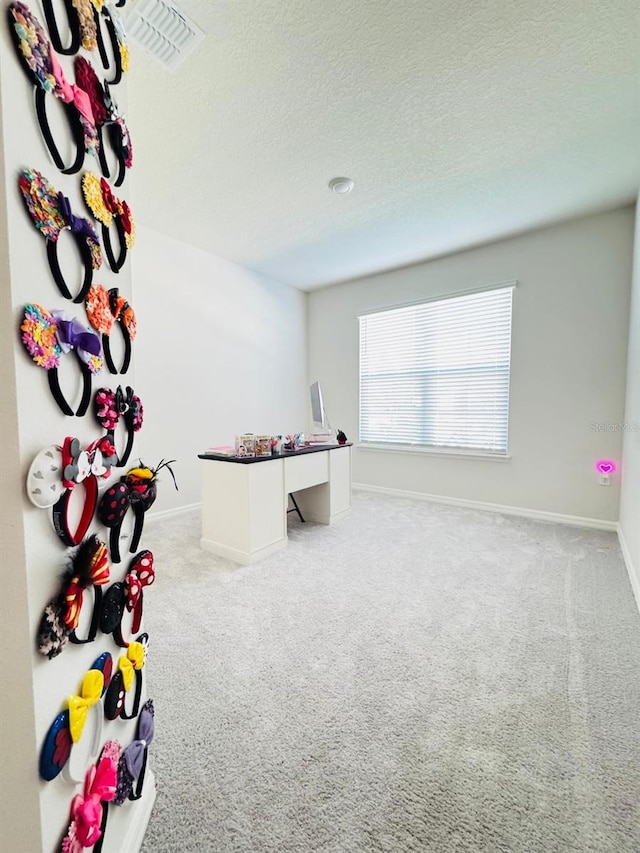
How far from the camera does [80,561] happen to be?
2.02 ft

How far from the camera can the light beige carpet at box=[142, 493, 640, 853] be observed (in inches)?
37.0

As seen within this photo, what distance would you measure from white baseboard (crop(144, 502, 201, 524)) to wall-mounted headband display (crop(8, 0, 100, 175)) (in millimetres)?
3114

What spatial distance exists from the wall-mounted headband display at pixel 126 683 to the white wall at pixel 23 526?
140mm

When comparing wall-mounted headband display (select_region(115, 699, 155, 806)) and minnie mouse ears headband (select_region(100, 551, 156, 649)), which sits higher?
minnie mouse ears headband (select_region(100, 551, 156, 649))

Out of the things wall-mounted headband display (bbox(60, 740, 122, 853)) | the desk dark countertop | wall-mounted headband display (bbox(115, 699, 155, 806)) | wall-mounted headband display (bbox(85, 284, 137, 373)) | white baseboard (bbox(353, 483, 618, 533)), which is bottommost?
white baseboard (bbox(353, 483, 618, 533))

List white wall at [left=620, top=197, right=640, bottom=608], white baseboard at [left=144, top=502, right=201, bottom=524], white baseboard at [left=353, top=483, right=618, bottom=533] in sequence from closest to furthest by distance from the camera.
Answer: white wall at [left=620, top=197, right=640, bottom=608] < white baseboard at [left=353, top=483, right=618, bottom=533] < white baseboard at [left=144, top=502, right=201, bottom=524]

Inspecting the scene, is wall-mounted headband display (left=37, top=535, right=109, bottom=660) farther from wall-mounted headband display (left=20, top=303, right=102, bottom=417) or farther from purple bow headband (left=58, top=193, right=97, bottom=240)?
purple bow headband (left=58, top=193, right=97, bottom=240)

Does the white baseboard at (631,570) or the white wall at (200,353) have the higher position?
the white wall at (200,353)

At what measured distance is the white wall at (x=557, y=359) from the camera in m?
3.01

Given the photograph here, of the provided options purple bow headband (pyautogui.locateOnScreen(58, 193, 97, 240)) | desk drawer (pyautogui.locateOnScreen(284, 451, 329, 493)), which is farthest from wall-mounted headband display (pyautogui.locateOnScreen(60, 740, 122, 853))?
desk drawer (pyautogui.locateOnScreen(284, 451, 329, 493))

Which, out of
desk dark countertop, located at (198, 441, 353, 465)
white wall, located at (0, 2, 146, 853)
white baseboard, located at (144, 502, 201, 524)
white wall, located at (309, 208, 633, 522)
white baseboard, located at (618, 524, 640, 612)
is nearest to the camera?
white wall, located at (0, 2, 146, 853)

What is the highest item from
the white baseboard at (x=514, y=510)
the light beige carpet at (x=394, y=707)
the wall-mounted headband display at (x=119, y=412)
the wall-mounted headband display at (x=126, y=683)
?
the wall-mounted headband display at (x=119, y=412)

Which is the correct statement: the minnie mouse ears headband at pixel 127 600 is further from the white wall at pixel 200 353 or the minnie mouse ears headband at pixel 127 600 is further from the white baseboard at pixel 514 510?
the white baseboard at pixel 514 510

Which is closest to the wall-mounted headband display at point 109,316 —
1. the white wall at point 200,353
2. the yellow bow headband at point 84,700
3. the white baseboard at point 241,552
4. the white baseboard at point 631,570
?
the yellow bow headband at point 84,700
